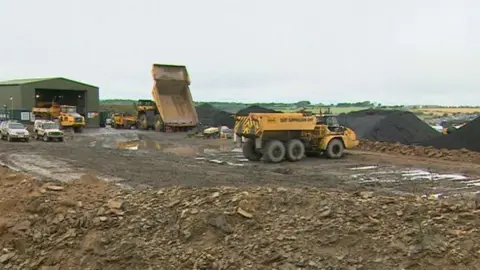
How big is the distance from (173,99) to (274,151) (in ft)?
77.4

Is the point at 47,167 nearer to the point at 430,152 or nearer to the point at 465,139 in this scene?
the point at 430,152

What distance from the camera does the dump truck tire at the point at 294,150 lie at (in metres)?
21.6

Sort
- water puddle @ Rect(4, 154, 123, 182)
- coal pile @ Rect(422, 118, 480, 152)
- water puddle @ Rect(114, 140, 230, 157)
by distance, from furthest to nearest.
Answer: water puddle @ Rect(114, 140, 230, 157) → coal pile @ Rect(422, 118, 480, 152) → water puddle @ Rect(4, 154, 123, 182)

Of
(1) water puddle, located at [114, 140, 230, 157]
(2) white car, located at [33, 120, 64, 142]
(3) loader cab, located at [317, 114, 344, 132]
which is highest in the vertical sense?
(3) loader cab, located at [317, 114, 344, 132]

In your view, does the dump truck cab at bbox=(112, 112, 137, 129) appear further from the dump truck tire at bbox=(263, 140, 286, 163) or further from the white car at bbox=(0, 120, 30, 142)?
the dump truck tire at bbox=(263, 140, 286, 163)

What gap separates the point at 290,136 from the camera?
21.8 m

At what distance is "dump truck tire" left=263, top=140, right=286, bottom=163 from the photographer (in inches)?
834

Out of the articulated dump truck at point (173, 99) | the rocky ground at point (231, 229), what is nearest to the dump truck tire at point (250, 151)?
the rocky ground at point (231, 229)

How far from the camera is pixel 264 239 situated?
6.29m

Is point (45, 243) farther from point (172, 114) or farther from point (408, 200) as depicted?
point (172, 114)

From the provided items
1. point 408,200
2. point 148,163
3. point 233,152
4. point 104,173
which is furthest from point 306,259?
point 233,152

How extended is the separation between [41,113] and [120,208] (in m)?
42.6

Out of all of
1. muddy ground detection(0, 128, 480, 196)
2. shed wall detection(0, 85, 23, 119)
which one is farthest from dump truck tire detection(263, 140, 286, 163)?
shed wall detection(0, 85, 23, 119)

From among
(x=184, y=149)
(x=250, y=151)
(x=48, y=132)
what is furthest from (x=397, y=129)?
(x=48, y=132)
